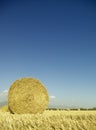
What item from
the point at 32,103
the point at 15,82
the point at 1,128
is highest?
the point at 15,82

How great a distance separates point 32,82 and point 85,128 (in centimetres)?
856

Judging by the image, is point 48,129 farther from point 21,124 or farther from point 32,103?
point 32,103

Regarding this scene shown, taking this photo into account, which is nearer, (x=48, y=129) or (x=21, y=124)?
(x=48, y=129)

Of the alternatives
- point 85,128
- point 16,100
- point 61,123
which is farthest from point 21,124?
point 16,100

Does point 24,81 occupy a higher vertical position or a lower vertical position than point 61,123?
higher

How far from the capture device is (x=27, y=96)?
35.2 ft

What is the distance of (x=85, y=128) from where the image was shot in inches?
98.3

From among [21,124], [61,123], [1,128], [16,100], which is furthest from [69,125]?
[16,100]

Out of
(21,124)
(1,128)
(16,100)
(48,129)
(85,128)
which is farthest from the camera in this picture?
(16,100)

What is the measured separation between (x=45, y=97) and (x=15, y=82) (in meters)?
1.61

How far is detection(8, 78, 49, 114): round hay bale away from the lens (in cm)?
1059

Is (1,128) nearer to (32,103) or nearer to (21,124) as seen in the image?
(21,124)

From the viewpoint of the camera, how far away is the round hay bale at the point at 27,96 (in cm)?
1059

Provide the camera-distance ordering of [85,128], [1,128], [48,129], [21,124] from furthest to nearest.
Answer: [1,128] → [21,124] → [48,129] → [85,128]
